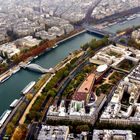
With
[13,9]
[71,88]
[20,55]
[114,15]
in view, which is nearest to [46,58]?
[20,55]

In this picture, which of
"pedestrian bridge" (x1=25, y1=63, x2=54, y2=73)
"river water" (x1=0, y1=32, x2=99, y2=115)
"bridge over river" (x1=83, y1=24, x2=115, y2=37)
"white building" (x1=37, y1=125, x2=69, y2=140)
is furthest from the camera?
"bridge over river" (x1=83, y1=24, x2=115, y2=37)

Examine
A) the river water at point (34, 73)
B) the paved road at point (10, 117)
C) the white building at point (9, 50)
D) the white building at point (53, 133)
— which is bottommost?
the river water at point (34, 73)

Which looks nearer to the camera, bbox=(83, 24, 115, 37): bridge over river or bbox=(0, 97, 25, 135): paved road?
bbox=(0, 97, 25, 135): paved road

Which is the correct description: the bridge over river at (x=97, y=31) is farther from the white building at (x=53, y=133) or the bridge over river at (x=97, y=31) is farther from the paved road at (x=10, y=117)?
the white building at (x=53, y=133)

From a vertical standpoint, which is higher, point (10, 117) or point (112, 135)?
point (112, 135)

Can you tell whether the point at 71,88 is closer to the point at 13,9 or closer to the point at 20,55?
the point at 20,55

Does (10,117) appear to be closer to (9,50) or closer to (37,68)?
(37,68)

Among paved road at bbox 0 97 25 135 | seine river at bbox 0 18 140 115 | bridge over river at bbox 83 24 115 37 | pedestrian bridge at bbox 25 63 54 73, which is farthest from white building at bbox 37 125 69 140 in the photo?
bridge over river at bbox 83 24 115 37

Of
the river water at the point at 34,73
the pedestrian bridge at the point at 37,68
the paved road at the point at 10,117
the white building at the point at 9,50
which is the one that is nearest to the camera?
the paved road at the point at 10,117

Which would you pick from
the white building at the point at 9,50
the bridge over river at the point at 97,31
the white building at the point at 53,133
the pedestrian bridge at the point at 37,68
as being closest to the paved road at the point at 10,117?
the white building at the point at 53,133

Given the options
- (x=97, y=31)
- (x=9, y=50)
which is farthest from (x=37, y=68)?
(x=97, y=31)

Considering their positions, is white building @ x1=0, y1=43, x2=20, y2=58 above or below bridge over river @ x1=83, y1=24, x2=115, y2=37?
below

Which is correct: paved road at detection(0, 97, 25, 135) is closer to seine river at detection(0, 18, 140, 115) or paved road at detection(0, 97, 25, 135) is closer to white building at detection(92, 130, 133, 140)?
seine river at detection(0, 18, 140, 115)
